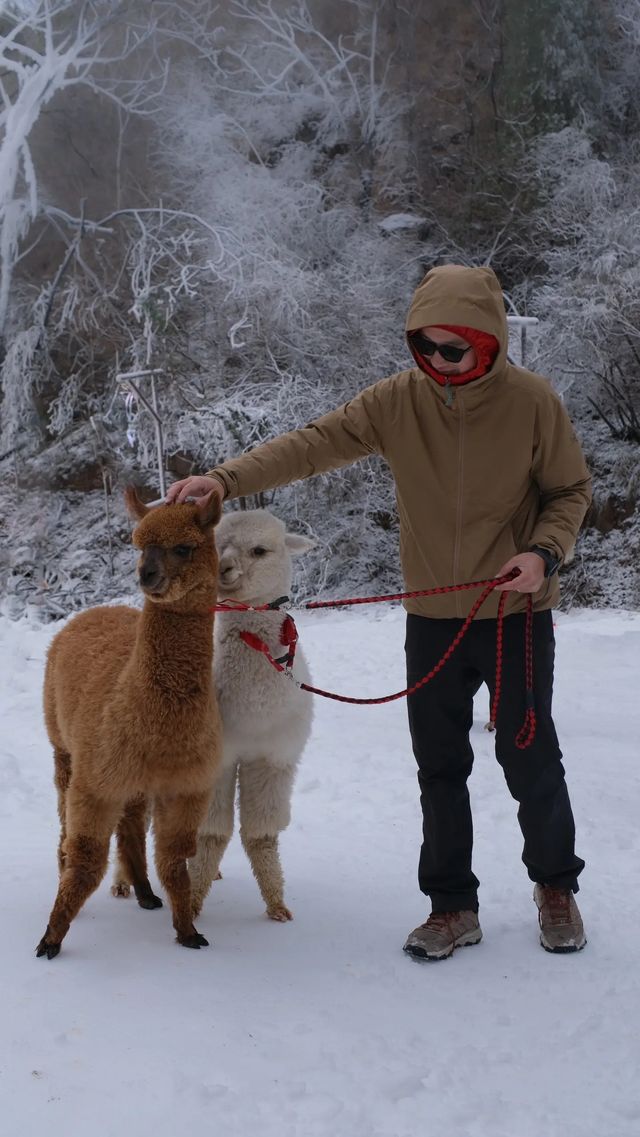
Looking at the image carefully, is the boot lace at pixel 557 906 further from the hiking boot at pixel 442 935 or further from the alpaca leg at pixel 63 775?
the alpaca leg at pixel 63 775

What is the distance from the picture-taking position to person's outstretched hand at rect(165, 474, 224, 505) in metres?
2.43

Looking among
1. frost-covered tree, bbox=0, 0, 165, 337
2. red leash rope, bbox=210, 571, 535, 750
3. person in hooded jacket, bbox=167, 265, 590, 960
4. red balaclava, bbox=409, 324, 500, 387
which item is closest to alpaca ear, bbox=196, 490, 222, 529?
person in hooded jacket, bbox=167, 265, 590, 960

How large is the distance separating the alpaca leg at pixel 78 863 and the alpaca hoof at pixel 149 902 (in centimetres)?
52

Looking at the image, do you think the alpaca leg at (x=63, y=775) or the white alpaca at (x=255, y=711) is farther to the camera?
the alpaca leg at (x=63, y=775)

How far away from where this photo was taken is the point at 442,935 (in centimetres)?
262

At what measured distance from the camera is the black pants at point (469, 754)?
2.67 m

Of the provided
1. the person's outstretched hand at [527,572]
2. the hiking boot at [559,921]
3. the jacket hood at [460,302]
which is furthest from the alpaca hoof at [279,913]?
the jacket hood at [460,302]

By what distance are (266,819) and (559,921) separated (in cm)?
92

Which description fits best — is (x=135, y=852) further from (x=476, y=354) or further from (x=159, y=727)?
(x=476, y=354)

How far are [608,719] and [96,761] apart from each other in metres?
5.71

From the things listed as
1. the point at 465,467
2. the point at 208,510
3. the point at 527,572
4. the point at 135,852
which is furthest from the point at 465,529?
the point at 135,852

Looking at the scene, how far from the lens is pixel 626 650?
31.9ft

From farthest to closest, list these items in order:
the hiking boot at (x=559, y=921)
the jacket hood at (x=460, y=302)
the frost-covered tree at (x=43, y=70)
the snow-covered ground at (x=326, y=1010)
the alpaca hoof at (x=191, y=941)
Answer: the frost-covered tree at (x=43, y=70)
the hiking boot at (x=559, y=921)
the alpaca hoof at (x=191, y=941)
the jacket hood at (x=460, y=302)
the snow-covered ground at (x=326, y=1010)

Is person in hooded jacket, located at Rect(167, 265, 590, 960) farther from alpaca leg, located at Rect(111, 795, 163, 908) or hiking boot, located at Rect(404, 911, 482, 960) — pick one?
alpaca leg, located at Rect(111, 795, 163, 908)
